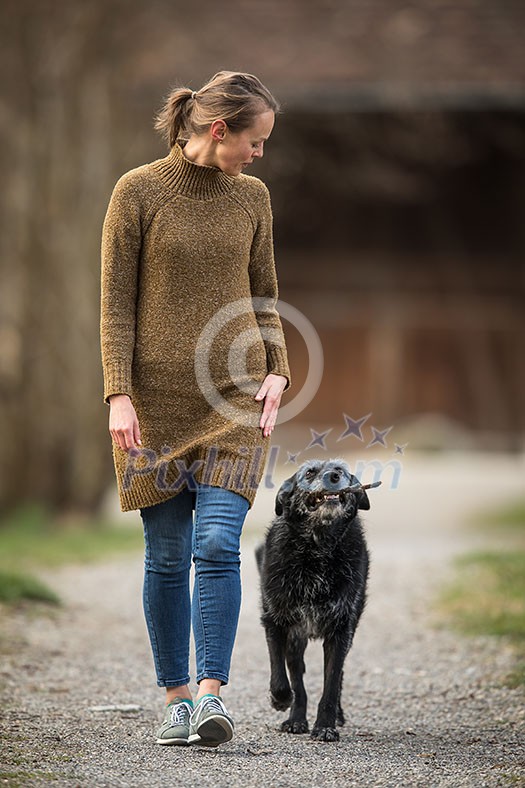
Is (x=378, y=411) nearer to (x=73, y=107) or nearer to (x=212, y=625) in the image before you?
(x=73, y=107)

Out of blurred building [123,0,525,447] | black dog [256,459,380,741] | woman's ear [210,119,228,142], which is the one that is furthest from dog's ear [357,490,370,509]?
blurred building [123,0,525,447]

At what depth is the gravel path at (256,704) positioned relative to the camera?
12.4ft

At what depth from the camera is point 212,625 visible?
4066 millimetres

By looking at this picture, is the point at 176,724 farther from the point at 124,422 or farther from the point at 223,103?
the point at 223,103

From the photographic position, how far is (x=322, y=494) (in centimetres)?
424

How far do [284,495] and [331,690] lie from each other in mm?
633

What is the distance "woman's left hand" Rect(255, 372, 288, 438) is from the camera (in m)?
4.12

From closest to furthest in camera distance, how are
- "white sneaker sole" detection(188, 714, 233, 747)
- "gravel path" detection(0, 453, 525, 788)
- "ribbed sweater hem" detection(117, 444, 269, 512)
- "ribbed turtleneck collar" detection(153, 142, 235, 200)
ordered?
"gravel path" detection(0, 453, 525, 788) → "white sneaker sole" detection(188, 714, 233, 747) → "ribbed sweater hem" detection(117, 444, 269, 512) → "ribbed turtleneck collar" detection(153, 142, 235, 200)

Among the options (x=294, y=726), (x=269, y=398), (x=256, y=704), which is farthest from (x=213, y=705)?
(x=256, y=704)

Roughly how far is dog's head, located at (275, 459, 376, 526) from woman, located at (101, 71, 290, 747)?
0.69ft

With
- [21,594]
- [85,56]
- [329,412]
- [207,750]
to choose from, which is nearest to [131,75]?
[85,56]

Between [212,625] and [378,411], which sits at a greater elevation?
[378,411]

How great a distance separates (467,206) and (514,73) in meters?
5.56

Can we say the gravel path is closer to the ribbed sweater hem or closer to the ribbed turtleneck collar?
the ribbed sweater hem
